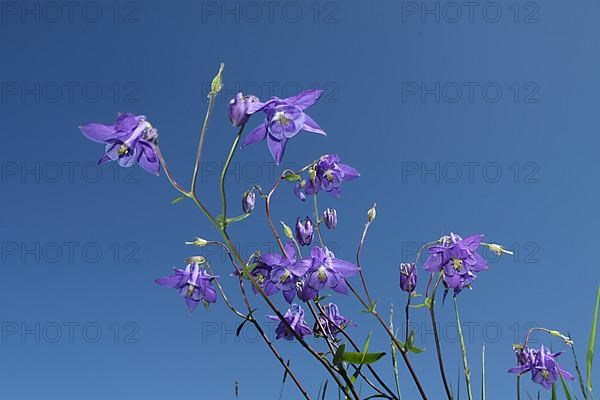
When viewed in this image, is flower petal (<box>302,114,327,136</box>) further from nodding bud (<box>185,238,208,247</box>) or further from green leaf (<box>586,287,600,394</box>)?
green leaf (<box>586,287,600,394</box>)

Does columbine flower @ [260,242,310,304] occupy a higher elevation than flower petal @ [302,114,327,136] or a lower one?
lower

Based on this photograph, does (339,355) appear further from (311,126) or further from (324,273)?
(311,126)

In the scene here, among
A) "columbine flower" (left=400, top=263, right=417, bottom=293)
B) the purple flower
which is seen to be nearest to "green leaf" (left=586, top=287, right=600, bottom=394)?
the purple flower

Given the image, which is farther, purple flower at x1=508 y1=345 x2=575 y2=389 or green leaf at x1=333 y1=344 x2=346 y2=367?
purple flower at x1=508 y1=345 x2=575 y2=389

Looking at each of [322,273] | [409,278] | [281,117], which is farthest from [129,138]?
[409,278]

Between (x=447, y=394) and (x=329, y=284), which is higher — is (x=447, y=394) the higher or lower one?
the lower one

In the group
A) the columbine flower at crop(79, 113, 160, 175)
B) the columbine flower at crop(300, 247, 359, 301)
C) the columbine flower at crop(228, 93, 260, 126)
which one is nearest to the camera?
the columbine flower at crop(228, 93, 260, 126)

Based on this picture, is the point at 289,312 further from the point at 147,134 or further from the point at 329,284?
the point at 147,134

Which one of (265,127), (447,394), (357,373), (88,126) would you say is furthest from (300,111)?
(447,394)
